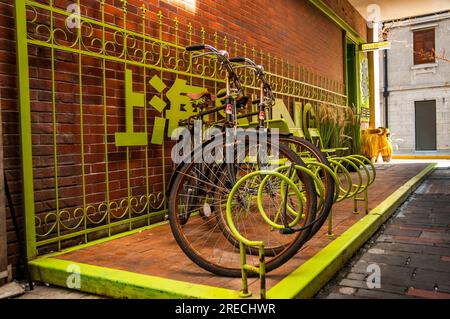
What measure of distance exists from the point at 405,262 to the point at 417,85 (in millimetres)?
19253

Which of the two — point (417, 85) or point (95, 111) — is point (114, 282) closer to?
point (95, 111)

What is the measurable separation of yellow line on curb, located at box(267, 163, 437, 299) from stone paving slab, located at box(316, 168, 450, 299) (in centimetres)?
7

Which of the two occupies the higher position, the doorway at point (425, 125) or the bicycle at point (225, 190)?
the doorway at point (425, 125)

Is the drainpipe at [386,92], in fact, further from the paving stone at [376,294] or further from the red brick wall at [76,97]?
the paving stone at [376,294]

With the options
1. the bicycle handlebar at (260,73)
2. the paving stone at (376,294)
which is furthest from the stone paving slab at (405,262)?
the bicycle handlebar at (260,73)

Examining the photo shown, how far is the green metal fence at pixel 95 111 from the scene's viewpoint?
2912 millimetres

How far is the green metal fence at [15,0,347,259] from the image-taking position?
2.91m

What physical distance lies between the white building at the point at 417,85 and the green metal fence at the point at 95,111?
704 inches

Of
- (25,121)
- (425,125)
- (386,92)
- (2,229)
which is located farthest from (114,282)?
(386,92)

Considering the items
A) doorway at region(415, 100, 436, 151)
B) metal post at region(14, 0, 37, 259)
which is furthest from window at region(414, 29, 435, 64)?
metal post at region(14, 0, 37, 259)

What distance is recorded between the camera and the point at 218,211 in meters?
3.11

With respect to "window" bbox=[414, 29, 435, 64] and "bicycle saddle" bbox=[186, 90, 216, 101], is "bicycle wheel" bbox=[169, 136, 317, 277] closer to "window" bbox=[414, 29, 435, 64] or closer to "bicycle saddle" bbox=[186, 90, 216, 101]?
"bicycle saddle" bbox=[186, 90, 216, 101]

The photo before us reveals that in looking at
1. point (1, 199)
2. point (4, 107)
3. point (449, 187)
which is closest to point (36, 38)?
point (4, 107)

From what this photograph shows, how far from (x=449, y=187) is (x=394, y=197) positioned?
7.46ft
